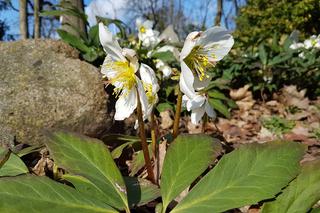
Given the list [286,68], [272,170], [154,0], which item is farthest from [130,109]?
[154,0]

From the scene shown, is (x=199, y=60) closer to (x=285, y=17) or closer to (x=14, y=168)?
(x=14, y=168)

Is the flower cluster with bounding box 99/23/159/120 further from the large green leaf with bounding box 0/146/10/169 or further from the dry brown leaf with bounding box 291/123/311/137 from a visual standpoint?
the dry brown leaf with bounding box 291/123/311/137

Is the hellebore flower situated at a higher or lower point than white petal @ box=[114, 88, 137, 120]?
higher

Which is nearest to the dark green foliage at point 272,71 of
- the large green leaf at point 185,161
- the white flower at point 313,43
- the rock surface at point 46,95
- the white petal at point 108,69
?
the white flower at point 313,43

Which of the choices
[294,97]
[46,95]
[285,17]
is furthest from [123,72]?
[285,17]

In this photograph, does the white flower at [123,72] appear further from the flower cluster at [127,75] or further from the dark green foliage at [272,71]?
the dark green foliage at [272,71]

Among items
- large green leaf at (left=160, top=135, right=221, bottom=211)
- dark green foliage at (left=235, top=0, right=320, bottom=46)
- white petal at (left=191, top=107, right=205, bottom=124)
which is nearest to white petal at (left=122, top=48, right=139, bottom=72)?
large green leaf at (left=160, top=135, right=221, bottom=211)
